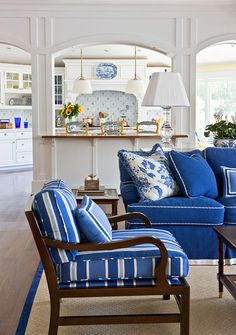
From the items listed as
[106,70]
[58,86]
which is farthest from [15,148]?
[106,70]

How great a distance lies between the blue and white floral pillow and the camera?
397 centimetres

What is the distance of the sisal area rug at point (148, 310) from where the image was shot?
2.79 meters

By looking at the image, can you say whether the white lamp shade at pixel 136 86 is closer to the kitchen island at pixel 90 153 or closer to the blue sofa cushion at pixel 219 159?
the kitchen island at pixel 90 153

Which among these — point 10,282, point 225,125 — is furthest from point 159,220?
point 225,125

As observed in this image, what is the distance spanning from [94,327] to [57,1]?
547cm

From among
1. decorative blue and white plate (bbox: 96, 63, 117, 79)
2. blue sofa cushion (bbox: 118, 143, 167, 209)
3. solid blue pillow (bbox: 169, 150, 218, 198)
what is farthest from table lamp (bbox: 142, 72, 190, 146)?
decorative blue and white plate (bbox: 96, 63, 117, 79)

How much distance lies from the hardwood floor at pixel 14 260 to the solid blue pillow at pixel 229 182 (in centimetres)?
143

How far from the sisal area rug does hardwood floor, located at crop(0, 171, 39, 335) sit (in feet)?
0.40

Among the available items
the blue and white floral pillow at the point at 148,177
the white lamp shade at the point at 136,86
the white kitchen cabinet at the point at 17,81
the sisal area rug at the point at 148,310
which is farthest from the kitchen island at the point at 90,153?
the white kitchen cabinet at the point at 17,81

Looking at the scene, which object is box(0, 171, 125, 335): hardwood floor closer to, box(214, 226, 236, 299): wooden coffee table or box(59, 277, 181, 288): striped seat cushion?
box(59, 277, 181, 288): striped seat cushion

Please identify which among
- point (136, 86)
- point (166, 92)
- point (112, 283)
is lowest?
point (112, 283)

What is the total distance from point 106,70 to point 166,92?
25.4 ft

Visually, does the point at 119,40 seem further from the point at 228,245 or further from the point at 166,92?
the point at 228,245

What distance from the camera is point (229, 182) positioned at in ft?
13.9
